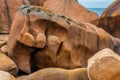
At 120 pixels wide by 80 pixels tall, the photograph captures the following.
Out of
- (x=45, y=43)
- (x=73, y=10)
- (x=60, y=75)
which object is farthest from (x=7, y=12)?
(x=60, y=75)

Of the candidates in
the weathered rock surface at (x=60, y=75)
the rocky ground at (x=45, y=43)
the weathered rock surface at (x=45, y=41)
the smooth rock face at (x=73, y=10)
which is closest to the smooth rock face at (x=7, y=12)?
the smooth rock face at (x=73, y=10)

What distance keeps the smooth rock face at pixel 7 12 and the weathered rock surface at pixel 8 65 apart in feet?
16.4

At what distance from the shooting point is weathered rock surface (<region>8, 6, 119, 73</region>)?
866 cm

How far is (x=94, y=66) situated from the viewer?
5.48 meters

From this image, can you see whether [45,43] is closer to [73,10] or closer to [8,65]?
[8,65]

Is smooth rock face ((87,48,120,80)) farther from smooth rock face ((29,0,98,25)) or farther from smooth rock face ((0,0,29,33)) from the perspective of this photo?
smooth rock face ((0,0,29,33))

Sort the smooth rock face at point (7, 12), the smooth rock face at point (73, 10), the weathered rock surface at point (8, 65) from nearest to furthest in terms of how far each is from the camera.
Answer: the weathered rock surface at point (8, 65), the smooth rock face at point (7, 12), the smooth rock face at point (73, 10)

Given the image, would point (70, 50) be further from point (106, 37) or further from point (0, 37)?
point (0, 37)

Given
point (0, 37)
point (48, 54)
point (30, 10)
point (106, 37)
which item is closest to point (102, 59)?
point (48, 54)

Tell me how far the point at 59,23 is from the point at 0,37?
3807 mm

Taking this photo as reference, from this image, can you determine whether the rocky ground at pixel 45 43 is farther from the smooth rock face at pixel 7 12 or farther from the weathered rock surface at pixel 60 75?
the smooth rock face at pixel 7 12

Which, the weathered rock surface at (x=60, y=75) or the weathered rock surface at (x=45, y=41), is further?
the weathered rock surface at (x=45, y=41)

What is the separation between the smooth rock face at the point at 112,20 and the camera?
47.5ft

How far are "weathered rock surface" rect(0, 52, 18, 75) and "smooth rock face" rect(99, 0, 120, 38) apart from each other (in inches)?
285
